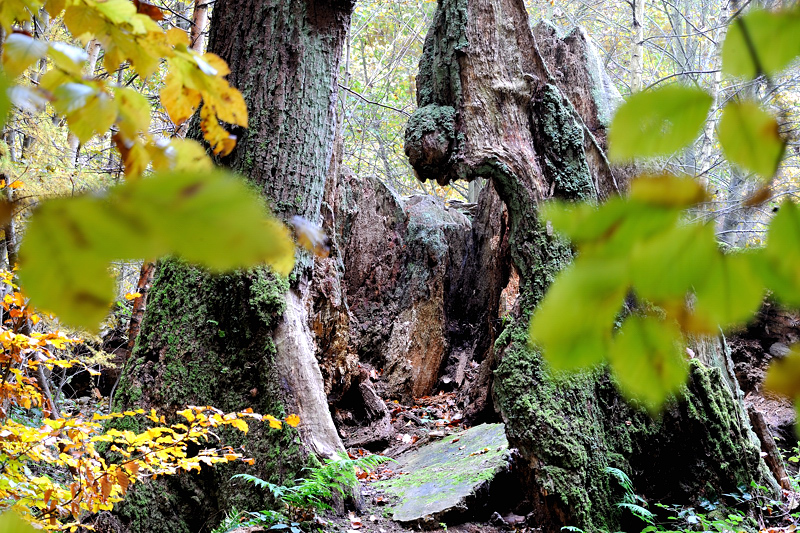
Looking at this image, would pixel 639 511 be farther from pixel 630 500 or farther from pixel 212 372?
pixel 212 372

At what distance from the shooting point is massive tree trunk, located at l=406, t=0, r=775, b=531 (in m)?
3.97

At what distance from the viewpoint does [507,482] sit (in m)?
4.70

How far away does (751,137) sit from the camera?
46 centimetres

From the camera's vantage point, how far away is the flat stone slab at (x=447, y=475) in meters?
4.23

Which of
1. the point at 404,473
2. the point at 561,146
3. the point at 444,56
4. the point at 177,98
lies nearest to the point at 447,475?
the point at 404,473

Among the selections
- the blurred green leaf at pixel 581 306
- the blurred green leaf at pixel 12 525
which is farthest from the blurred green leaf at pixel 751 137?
the blurred green leaf at pixel 12 525

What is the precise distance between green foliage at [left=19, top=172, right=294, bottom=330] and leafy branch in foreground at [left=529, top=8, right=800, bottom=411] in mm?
241

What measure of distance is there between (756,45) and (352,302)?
7950mm

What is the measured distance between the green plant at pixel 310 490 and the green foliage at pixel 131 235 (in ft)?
9.82

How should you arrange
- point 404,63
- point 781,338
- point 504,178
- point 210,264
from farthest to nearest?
point 404,63, point 781,338, point 504,178, point 210,264

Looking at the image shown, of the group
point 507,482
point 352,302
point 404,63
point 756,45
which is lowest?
point 507,482

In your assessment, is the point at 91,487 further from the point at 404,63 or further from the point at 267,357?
the point at 404,63

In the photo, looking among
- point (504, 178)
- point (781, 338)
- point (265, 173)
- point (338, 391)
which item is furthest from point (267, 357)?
point (781, 338)

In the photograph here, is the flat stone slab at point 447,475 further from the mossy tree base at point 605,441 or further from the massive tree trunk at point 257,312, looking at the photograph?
the massive tree trunk at point 257,312
